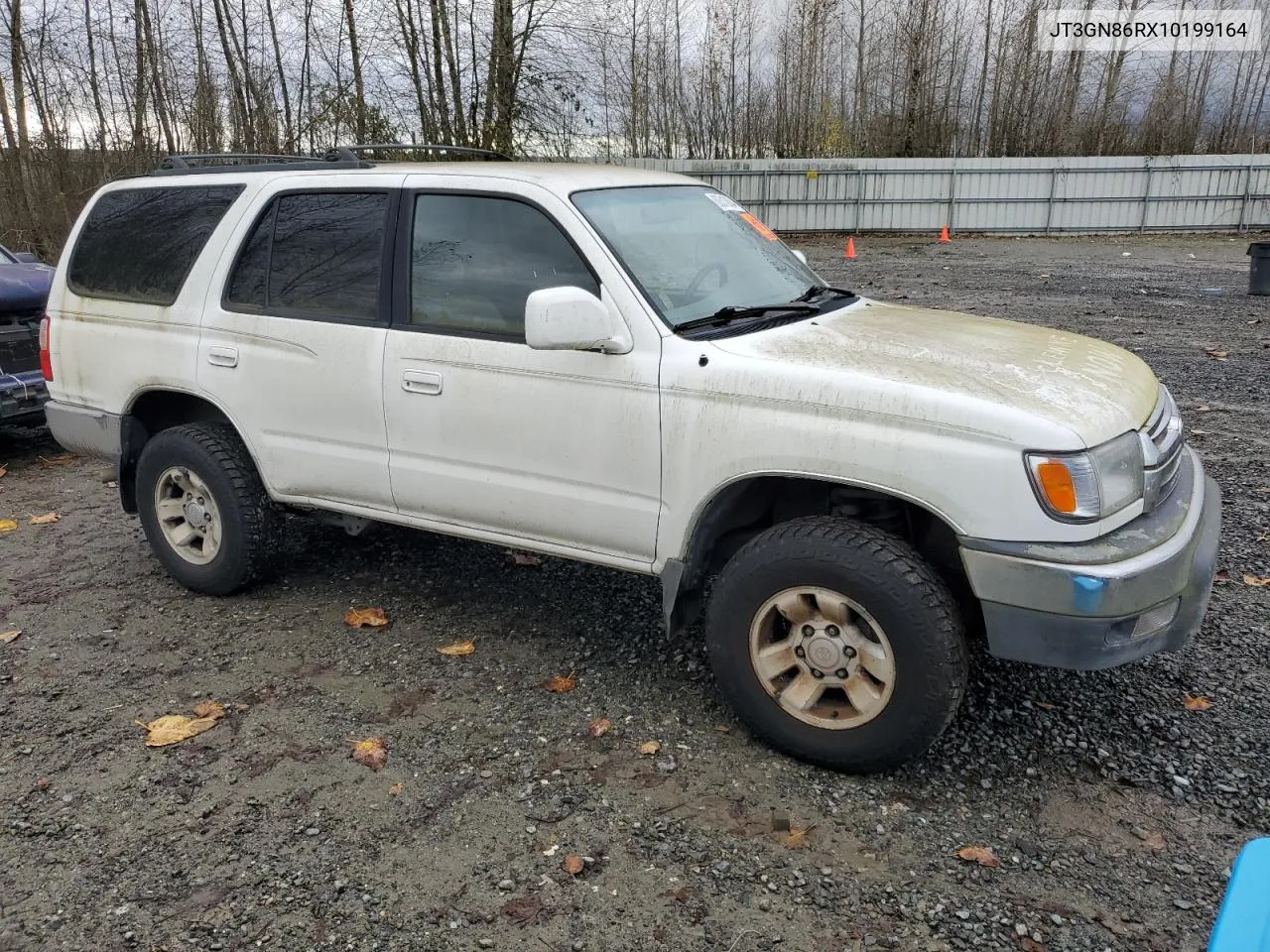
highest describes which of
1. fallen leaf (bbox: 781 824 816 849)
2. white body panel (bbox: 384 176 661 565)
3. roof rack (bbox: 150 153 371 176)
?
roof rack (bbox: 150 153 371 176)

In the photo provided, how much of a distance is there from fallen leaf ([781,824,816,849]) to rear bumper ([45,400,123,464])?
3.65 metres

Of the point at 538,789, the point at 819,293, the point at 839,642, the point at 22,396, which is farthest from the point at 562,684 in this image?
the point at 22,396

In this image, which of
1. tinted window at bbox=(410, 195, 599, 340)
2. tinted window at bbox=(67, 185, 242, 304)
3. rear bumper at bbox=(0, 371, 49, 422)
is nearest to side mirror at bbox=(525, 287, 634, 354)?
tinted window at bbox=(410, 195, 599, 340)

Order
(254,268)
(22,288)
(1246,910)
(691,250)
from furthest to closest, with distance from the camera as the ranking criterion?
(22,288), (254,268), (691,250), (1246,910)

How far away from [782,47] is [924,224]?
7006mm

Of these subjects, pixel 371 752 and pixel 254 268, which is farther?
pixel 254 268

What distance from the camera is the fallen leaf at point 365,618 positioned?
447cm

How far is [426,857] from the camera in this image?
2920 mm

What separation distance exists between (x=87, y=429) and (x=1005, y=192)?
2389 cm

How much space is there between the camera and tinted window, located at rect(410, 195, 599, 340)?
3.64 meters

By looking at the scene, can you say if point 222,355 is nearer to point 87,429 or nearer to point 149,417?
point 149,417

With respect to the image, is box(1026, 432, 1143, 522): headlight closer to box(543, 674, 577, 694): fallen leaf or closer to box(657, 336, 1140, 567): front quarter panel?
box(657, 336, 1140, 567): front quarter panel

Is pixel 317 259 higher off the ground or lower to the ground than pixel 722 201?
lower

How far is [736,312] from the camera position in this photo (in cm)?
361
